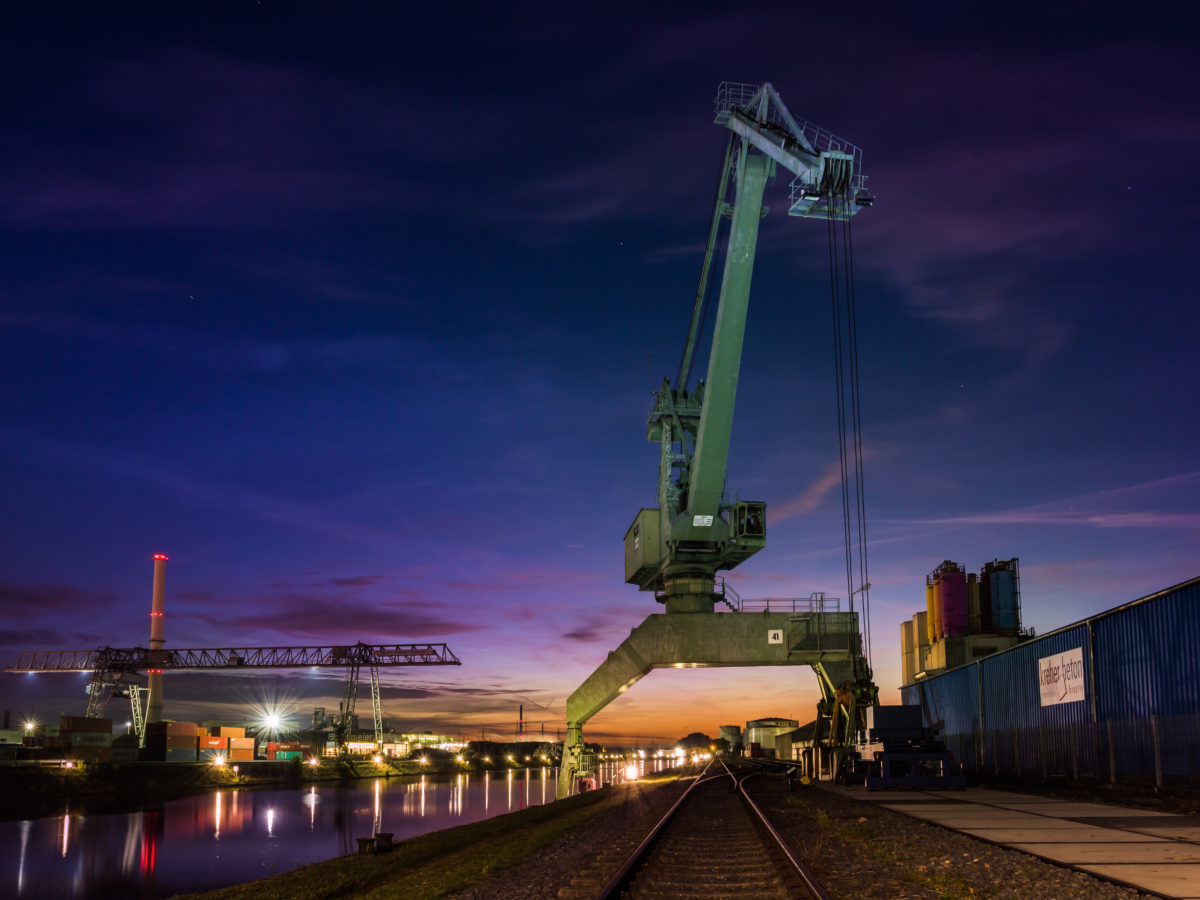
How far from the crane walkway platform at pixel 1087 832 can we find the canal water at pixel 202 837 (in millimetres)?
21874

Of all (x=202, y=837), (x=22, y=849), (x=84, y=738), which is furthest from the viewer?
(x=84, y=738)

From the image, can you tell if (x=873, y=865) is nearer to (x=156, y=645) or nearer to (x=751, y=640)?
(x=751, y=640)

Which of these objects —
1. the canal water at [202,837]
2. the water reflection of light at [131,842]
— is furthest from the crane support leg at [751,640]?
the water reflection of light at [131,842]

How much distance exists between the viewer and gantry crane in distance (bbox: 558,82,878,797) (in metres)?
37.7

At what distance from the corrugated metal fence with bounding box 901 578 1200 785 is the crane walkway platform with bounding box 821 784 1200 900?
2414mm

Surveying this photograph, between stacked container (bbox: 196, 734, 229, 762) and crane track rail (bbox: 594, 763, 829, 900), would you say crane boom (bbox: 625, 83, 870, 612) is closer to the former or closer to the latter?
crane track rail (bbox: 594, 763, 829, 900)

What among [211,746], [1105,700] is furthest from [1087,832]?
[211,746]

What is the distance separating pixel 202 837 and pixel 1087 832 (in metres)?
41.6

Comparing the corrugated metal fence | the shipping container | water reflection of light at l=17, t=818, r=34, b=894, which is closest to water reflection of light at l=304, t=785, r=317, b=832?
water reflection of light at l=17, t=818, r=34, b=894

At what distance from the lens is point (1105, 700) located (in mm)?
24984

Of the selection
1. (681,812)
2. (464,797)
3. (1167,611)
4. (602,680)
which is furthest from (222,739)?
(1167,611)

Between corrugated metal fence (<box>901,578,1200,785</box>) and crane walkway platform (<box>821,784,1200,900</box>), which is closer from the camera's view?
crane walkway platform (<box>821,784,1200,900</box>)

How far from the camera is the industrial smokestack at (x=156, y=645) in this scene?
116125 millimetres

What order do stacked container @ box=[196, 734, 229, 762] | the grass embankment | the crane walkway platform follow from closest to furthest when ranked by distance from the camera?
the crane walkway platform → the grass embankment → stacked container @ box=[196, 734, 229, 762]
